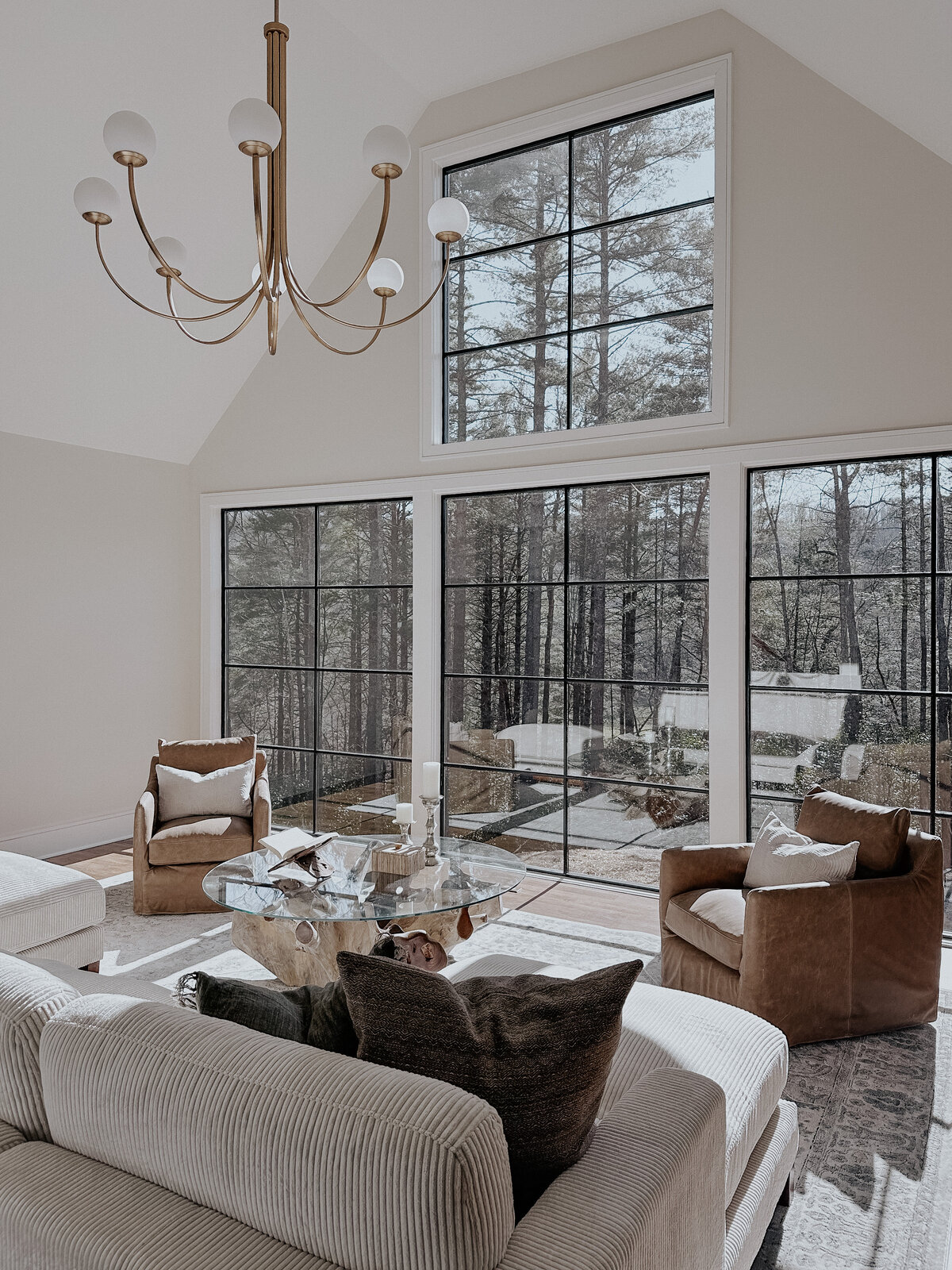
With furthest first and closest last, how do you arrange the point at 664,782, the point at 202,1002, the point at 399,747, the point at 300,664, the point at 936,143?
the point at 300,664 → the point at 399,747 → the point at 664,782 → the point at 936,143 → the point at 202,1002

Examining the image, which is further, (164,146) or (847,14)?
(164,146)

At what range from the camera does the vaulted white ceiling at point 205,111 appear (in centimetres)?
371

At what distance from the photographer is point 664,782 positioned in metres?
4.61

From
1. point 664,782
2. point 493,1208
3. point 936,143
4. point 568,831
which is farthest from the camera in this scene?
point 568,831

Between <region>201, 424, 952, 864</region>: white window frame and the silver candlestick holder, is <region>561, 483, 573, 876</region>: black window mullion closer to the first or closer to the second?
<region>201, 424, 952, 864</region>: white window frame

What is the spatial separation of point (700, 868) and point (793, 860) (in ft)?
1.25

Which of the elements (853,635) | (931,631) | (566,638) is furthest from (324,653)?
(931,631)

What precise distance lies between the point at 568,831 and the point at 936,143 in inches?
145

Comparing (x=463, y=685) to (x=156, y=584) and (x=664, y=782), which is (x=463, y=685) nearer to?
(x=664, y=782)

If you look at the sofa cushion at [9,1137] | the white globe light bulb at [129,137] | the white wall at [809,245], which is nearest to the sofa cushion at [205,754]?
the white wall at [809,245]

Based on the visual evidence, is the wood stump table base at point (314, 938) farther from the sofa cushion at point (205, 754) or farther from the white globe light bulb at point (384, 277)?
the white globe light bulb at point (384, 277)

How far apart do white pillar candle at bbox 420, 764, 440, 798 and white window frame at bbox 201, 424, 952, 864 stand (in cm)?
160

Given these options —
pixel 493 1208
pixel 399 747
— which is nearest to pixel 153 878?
pixel 399 747

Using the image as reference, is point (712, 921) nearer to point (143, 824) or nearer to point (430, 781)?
point (430, 781)
